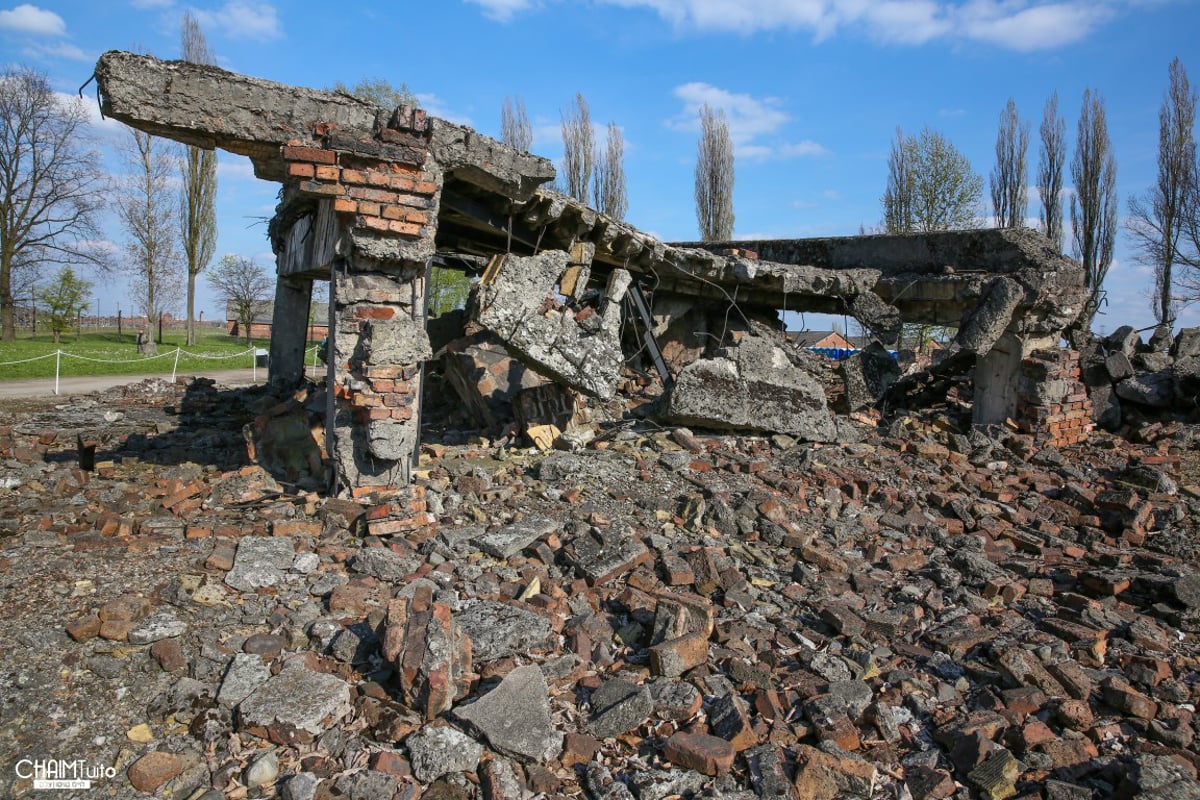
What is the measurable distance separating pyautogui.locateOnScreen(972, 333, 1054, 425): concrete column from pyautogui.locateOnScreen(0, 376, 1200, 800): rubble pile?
2.99 meters

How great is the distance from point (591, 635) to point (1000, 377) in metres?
7.94

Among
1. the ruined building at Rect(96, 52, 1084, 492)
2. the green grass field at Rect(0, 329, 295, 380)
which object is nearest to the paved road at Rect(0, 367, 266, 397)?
the green grass field at Rect(0, 329, 295, 380)

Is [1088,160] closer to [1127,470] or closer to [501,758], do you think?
[1127,470]

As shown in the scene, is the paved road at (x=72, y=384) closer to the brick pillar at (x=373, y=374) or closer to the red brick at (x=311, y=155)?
the brick pillar at (x=373, y=374)

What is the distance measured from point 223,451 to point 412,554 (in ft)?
11.6

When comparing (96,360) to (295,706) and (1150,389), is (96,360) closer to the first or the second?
(295,706)

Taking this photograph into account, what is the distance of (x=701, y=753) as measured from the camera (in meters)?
2.97

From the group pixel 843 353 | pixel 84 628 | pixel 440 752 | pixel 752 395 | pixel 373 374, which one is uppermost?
pixel 843 353

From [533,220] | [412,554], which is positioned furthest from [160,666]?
[533,220]

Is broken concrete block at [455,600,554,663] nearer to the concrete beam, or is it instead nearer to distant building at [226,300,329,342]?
the concrete beam

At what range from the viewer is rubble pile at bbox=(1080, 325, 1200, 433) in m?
9.93

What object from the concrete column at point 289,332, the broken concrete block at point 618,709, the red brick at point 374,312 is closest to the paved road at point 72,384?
the concrete column at point 289,332

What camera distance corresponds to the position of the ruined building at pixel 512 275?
5082 millimetres

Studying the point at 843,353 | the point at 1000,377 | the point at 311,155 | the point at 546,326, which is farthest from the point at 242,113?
the point at 843,353
